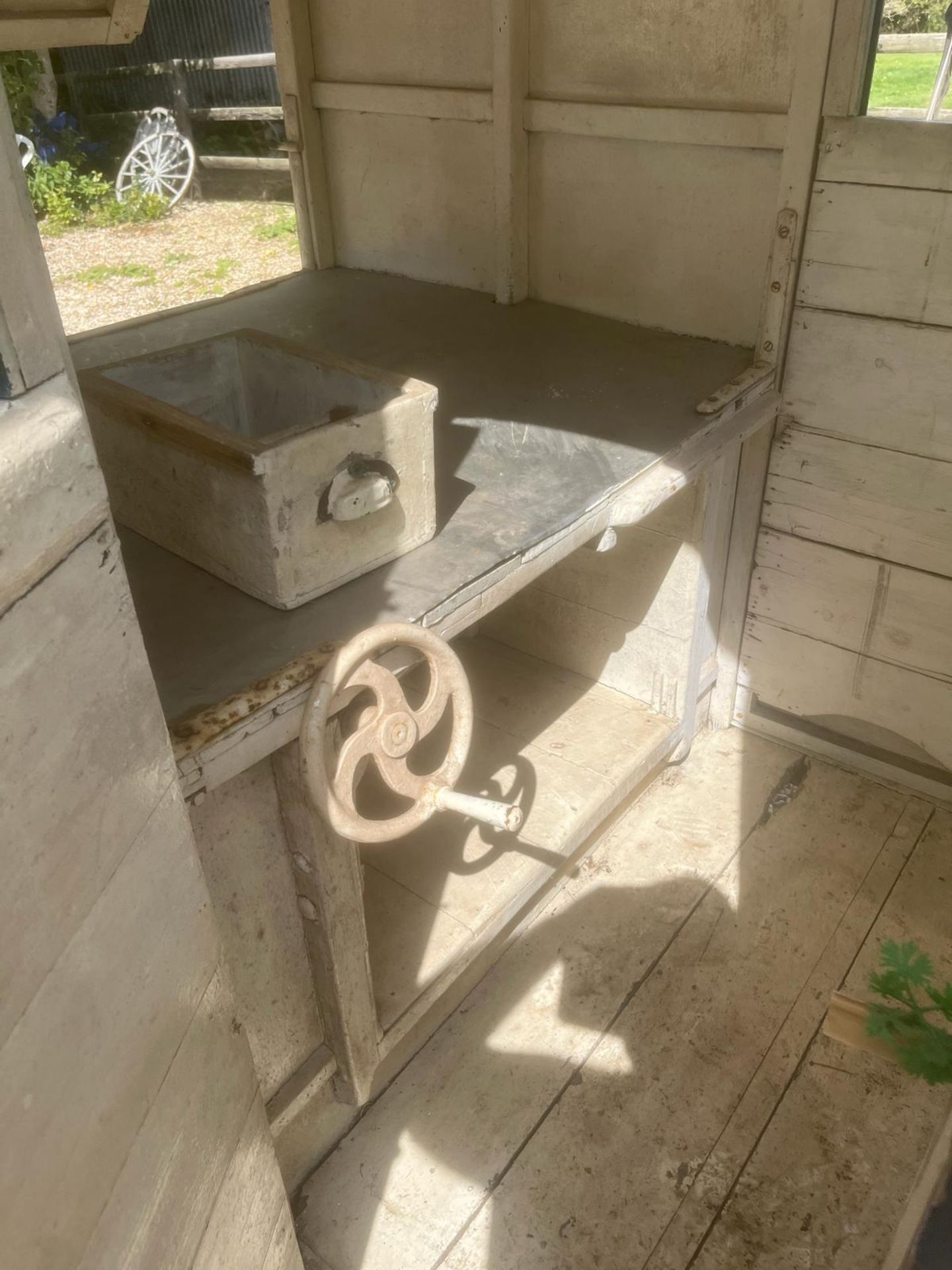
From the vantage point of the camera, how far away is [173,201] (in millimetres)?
10961

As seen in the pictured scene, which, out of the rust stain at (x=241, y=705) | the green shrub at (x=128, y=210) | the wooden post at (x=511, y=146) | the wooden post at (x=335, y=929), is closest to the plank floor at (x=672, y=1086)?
the wooden post at (x=335, y=929)

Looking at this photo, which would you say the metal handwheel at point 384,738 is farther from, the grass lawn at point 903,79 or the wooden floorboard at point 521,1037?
the grass lawn at point 903,79

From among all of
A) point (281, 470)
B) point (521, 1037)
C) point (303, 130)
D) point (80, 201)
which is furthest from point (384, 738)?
point (80, 201)

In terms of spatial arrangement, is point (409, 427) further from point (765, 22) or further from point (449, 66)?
point (449, 66)

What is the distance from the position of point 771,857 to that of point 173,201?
35.4 feet

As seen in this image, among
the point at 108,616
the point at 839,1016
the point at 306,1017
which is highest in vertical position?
the point at 108,616

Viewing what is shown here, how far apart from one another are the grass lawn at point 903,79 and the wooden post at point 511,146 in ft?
3.16

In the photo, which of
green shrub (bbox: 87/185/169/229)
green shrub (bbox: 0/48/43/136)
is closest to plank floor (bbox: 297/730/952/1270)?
green shrub (bbox: 87/185/169/229)

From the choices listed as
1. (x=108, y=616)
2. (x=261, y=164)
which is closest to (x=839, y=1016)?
(x=108, y=616)

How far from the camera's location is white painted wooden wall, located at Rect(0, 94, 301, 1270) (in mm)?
818

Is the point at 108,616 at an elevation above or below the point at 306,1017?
above

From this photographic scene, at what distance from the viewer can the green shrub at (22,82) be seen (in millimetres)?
10258

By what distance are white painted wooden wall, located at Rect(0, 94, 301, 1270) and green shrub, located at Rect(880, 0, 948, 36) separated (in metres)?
2.05

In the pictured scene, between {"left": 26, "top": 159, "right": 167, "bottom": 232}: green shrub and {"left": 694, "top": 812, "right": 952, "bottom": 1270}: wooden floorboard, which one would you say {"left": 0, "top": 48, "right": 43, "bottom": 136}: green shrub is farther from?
{"left": 694, "top": 812, "right": 952, "bottom": 1270}: wooden floorboard
